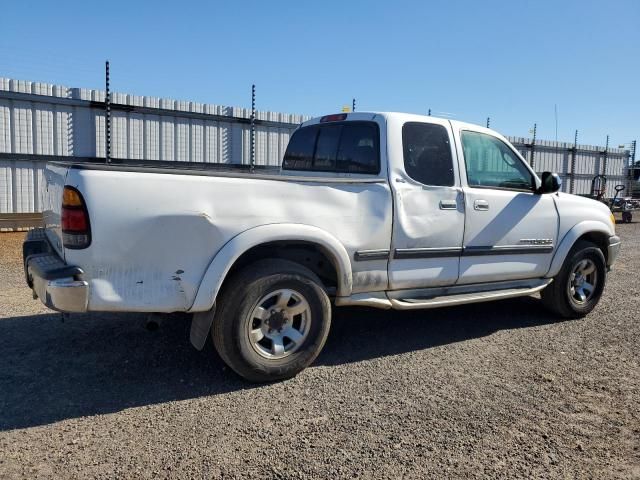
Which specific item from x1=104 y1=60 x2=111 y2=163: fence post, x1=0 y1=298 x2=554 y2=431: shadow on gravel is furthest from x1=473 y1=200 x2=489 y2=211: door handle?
x1=104 y1=60 x2=111 y2=163: fence post

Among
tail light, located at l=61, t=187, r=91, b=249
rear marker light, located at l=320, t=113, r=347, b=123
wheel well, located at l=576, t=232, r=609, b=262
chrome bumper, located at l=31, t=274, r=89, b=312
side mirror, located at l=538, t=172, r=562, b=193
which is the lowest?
chrome bumper, located at l=31, t=274, r=89, b=312

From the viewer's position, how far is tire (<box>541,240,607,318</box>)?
5.90 m

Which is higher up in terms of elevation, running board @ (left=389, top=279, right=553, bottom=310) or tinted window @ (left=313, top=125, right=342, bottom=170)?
tinted window @ (left=313, top=125, right=342, bottom=170)

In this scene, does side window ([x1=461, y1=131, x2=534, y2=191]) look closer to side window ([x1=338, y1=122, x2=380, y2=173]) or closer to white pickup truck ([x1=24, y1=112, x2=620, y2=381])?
white pickup truck ([x1=24, y1=112, x2=620, y2=381])

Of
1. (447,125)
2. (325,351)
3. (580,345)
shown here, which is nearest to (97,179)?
(325,351)

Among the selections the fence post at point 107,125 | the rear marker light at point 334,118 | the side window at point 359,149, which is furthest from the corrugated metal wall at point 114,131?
the side window at point 359,149

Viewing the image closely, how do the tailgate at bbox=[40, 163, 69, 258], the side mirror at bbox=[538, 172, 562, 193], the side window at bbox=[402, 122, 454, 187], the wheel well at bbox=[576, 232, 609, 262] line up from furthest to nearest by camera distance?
the wheel well at bbox=[576, 232, 609, 262]
the side mirror at bbox=[538, 172, 562, 193]
the side window at bbox=[402, 122, 454, 187]
the tailgate at bbox=[40, 163, 69, 258]

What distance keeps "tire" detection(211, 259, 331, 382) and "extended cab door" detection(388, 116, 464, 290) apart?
807mm

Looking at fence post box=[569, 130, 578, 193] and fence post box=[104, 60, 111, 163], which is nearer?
fence post box=[104, 60, 111, 163]

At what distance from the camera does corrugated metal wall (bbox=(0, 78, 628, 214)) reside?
10.6 metres

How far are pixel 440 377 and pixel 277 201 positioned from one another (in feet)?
5.90

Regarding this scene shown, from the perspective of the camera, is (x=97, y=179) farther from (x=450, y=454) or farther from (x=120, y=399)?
(x=450, y=454)

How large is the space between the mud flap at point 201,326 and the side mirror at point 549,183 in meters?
3.59

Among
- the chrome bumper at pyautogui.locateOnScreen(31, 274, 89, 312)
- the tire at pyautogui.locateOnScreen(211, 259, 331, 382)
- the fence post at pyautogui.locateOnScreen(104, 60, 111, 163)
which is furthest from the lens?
the fence post at pyautogui.locateOnScreen(104, 60, 111, 163)
